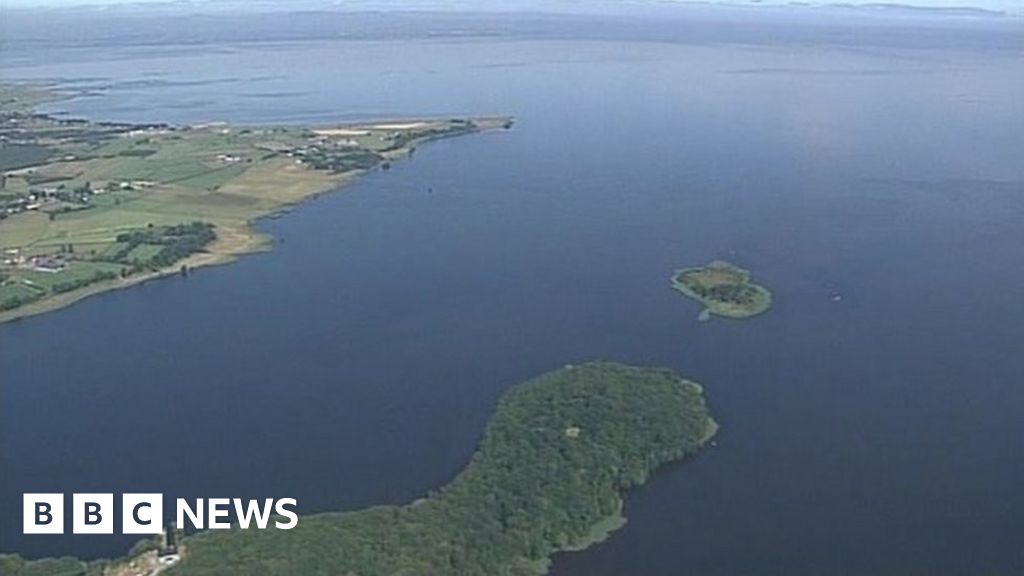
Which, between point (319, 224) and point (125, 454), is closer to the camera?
point (125, 454)

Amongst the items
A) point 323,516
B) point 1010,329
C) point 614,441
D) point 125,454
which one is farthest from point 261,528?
point 1010,329

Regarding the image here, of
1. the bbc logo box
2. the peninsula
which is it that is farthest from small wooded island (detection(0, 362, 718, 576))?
the peninsula

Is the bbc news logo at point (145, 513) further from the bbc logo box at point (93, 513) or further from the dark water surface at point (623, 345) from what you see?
the dark water surface at point (623, 345)

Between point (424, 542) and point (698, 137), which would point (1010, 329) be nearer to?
point (424, 542)

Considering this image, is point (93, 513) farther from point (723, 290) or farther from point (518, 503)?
point (723, 290)

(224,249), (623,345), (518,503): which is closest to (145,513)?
(518,503)

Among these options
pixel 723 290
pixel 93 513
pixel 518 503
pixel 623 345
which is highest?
pixel 723 290

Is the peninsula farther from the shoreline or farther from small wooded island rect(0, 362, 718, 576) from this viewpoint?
small wooded island rect(0, 362, 718, 576)
